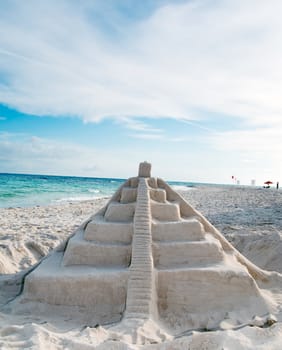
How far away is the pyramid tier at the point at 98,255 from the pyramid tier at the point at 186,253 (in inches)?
16.6

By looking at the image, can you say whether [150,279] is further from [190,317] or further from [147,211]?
[147,211]

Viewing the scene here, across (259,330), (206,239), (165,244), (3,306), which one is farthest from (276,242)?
(3,306)

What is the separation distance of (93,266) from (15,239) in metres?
3.64

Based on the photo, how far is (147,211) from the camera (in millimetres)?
5020

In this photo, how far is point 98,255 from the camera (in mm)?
4613

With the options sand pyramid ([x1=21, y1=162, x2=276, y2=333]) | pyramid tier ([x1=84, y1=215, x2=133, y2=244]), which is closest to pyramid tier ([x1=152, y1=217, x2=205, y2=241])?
sand pyramid ([x1=21, y1=162, x2=276, y2=333])

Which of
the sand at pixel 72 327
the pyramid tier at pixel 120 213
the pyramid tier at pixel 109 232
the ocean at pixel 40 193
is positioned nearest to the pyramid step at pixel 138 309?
the sand at pixel 72 327

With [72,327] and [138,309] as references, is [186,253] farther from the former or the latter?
[72,327]

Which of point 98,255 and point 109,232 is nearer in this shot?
point 98,255

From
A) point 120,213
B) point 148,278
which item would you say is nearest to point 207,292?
point 148,278

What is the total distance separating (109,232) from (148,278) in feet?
3.27

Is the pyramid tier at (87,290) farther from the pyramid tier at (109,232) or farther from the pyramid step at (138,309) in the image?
the pyramid tier at (109,232)

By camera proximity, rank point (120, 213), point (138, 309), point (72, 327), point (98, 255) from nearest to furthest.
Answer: point (72, 327), point (138, 309), point (98, 255), point (120, 213)

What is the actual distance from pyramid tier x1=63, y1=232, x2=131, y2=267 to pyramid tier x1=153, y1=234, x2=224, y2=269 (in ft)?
1.38
